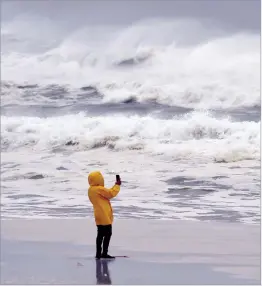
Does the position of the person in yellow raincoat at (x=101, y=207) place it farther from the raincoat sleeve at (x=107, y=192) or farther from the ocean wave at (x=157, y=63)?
the ocean wave at (x=157, y=63)

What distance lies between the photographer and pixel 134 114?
639 cm

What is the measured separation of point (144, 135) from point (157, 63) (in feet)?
2.19

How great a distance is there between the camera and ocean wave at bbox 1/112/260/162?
606cm

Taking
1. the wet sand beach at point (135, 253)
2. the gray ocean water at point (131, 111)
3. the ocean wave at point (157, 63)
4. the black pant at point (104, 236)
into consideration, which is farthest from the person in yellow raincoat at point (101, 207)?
the ocean wave at point (157, 63)

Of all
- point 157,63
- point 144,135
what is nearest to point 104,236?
point 144,135

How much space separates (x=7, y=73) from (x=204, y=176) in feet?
7.17

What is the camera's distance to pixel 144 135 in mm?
6242

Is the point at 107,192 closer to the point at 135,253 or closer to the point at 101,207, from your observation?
the point at 101,207

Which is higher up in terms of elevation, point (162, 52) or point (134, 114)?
point (162, 52)

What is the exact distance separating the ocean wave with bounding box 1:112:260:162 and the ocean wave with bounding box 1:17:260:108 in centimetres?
20

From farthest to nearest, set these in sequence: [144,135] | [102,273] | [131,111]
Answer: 1. [131,111]
2. [144,135]
3. [102,273]

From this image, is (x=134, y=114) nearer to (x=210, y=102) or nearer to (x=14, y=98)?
(x=210, y=102)

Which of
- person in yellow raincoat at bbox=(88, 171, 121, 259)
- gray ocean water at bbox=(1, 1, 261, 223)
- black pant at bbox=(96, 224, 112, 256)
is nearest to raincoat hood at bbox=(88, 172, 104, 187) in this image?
person in yellow raincoat at bbox=(88, 171, 121, 259)

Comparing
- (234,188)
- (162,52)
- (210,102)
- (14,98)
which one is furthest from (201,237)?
(14,98)
